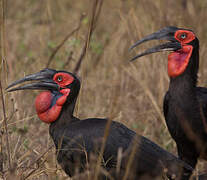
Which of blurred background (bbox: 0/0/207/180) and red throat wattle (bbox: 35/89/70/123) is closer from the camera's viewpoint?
red throat wattle (bbox: 35/89/70/123)

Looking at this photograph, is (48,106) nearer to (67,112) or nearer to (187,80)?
(67,112)

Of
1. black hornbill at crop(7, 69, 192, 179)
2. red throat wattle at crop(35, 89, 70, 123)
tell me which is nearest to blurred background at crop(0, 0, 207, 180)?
black hornbill at crop(7, 69, 192, 179)

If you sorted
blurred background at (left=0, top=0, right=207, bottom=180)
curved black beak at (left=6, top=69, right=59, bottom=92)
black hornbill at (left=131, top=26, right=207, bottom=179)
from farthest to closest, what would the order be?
blurred background at (left=0, top=0, right=207, bottom=180)
black hornbill at (left=131, top=26, right=207, bottom=179)
curved black beak at (left=6, top=69, right=59, bottom=92)

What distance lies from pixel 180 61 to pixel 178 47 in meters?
0.12

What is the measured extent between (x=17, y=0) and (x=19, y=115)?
4.20 meters

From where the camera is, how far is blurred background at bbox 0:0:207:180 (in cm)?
459

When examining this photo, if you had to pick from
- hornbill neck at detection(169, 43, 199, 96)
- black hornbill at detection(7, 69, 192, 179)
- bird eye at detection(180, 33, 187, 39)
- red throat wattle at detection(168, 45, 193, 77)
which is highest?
bird eye at detection(180, 33, 187, 39)

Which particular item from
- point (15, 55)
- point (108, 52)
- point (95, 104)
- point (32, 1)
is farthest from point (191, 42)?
point (32, 1)

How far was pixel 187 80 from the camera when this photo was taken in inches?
144

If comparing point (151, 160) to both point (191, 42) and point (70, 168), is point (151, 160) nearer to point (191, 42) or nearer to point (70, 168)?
point (70, 168)

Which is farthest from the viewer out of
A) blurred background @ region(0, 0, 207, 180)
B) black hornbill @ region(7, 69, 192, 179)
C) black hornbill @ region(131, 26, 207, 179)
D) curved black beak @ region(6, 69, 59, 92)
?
blurred background @ region(0, 0, 207, 180)

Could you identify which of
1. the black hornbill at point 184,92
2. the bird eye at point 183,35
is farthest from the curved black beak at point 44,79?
the bird eye at point 183,35

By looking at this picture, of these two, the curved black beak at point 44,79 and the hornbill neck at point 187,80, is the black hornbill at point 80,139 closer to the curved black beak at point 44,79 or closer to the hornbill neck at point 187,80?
the curved black beak at point 44,79

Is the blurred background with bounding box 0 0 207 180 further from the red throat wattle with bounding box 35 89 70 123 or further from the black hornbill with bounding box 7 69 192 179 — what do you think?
the red throat wattle with bounding box 35 89 70 123
